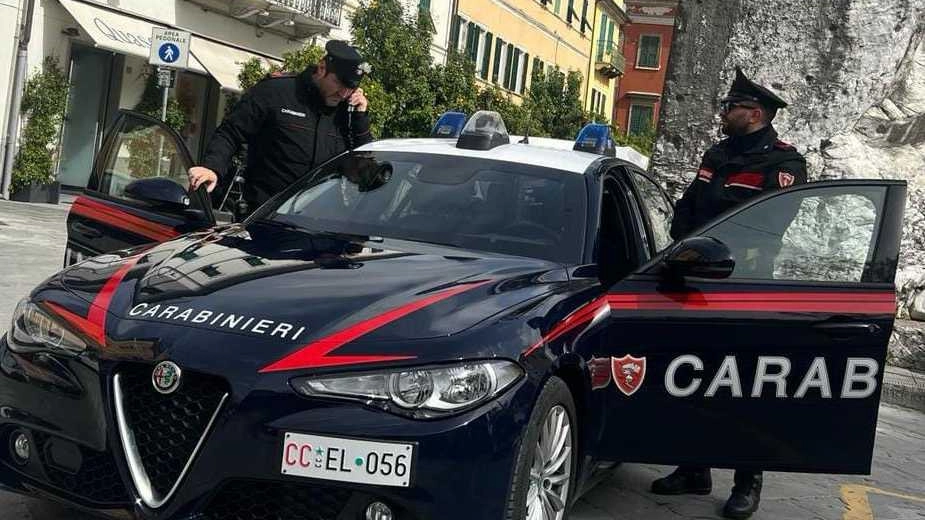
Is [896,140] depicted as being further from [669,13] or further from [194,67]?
[669,13]

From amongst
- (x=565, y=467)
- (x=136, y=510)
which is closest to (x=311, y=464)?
(x=136, y=510)

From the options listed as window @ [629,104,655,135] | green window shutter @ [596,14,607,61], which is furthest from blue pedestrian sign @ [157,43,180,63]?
window @ [629,104,655,135]

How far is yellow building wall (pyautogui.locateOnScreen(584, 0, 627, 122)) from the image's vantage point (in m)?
56.1

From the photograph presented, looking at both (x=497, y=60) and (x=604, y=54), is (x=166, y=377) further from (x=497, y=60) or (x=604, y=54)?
(x=604, y=54)

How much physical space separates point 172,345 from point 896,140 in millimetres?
8915

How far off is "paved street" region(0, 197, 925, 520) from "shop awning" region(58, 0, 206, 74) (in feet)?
41.8

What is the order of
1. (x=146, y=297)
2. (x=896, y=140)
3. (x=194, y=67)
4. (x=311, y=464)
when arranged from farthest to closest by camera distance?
(x=194, y=67) < (x=896, y=140) < (x=146, y=297) < (x=311, y=464)

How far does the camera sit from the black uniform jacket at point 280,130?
573cm

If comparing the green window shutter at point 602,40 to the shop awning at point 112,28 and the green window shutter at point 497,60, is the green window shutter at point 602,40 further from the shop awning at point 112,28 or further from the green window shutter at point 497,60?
the shop awning at point 112,28

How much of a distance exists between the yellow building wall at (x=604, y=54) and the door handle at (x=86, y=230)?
162 feet

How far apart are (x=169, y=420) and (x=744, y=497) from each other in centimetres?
276

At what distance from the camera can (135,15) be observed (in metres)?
21.6

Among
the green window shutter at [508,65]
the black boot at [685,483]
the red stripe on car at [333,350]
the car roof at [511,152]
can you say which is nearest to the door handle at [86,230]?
the car roof at [511,152]

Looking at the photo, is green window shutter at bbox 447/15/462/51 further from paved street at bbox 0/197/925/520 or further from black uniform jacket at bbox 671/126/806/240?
black uniform jacket at bbox 671/126/806/240
